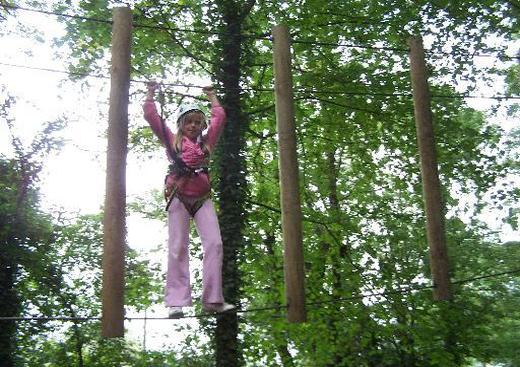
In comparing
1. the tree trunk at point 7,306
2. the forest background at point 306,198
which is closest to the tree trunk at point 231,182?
the forest background at point 306,198

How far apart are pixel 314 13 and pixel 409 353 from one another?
6706mm

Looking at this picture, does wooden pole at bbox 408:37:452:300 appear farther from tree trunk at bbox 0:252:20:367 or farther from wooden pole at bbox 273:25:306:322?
tree trunk at bbox 0:252:20:367

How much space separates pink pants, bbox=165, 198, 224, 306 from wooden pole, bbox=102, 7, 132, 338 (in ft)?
1.39

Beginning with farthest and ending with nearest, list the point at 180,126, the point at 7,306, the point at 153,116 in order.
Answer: the point at 7,306
the point at 180,126
the point at 153,116

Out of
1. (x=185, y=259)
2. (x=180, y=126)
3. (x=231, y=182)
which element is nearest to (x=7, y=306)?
(x=231, y=182)

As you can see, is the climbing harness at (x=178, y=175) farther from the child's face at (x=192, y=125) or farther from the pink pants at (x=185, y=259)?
the child's face at (x=192, y=125)

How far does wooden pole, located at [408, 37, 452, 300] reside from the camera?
3996 mm

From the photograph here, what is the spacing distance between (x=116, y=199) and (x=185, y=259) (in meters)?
0.68

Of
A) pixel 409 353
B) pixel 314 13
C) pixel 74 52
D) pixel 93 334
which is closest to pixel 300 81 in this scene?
pixel 314 13

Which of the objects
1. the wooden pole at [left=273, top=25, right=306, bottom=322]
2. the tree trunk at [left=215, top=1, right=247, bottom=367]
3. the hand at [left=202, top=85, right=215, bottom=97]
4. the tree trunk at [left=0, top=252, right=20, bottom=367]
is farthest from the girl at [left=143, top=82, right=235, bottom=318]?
the tree trunk at [left=0, top=252, right=20, bottom=367]

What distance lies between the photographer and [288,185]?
359cm

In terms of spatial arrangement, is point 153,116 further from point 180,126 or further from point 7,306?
point 7,306

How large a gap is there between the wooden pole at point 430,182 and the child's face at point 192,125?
176 cm

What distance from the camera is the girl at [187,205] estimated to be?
348 cm
